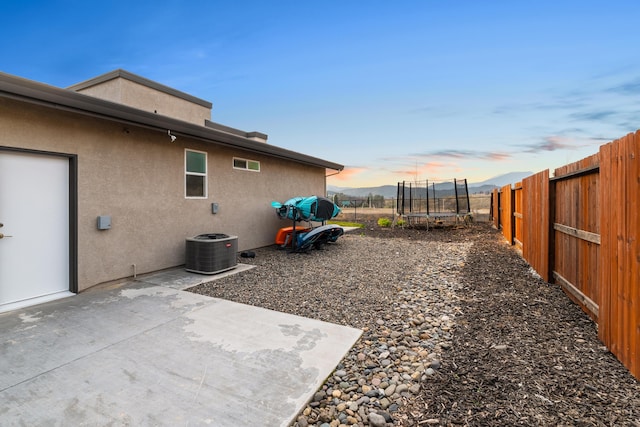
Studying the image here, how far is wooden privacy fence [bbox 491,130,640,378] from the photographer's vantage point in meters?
2.49

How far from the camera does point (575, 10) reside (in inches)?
270

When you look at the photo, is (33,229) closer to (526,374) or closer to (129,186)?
(129,186)

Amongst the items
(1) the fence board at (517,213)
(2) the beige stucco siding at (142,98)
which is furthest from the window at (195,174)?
(1) the fence board at (517,213)

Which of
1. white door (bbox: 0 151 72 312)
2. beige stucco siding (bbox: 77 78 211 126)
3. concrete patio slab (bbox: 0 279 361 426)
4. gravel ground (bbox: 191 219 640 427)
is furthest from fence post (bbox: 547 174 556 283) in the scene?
beige stucco siding (bbox: 77 78 211 126)

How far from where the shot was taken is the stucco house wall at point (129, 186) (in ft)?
15.0

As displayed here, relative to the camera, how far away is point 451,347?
10.2 ft

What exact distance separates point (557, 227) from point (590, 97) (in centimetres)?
849

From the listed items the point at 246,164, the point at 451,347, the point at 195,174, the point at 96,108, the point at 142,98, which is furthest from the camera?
the point at 142,98

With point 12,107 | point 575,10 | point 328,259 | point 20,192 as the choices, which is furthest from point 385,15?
point 20,192

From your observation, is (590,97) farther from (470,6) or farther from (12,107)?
(12,107)

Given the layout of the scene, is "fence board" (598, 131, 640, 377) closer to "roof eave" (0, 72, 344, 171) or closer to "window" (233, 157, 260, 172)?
"roof eave" (0, 72, 344, 171)

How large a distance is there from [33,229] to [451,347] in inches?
230

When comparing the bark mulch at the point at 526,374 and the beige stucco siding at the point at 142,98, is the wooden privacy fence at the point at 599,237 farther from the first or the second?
the beige stucco siding at the point at 142,98

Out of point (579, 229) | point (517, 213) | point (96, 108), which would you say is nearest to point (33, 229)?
point (96, 108)
